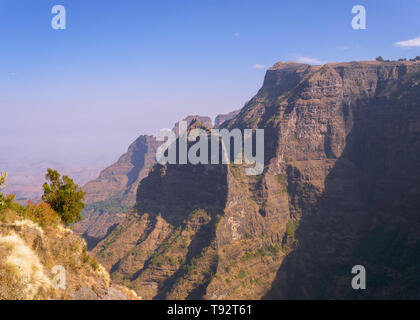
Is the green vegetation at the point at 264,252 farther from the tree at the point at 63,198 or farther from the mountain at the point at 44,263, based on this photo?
the mountain at the point at 44,263

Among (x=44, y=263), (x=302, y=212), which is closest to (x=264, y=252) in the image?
(x=302, y=212)

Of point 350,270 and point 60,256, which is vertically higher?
point 60,256

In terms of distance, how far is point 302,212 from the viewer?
7057 inches

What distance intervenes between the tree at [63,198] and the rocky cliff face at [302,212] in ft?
324

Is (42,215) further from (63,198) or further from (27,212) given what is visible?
(63,198)

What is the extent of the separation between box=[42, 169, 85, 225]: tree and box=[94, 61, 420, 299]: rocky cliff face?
9861 cm

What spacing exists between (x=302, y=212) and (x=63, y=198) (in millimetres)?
155907

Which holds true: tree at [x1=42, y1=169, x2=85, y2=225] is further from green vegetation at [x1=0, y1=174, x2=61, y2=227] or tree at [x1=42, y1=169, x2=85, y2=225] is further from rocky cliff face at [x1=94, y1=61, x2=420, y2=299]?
rocky cliff face at [x1=94, y1=61, x2=420, y2=299]

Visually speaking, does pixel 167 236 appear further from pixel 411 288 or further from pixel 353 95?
pixel 353 95

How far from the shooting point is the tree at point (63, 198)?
42.2 m

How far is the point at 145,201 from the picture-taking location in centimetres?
19262

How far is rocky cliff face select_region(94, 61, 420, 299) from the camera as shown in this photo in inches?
5600

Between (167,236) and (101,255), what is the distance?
36.8 metres

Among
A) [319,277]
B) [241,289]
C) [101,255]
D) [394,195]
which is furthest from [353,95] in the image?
[101,255]
